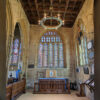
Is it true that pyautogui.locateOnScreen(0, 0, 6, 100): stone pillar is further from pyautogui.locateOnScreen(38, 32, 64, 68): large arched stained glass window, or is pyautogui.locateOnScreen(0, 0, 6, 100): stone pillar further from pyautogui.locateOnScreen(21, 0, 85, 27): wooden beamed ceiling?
pyautogui.locateOnScreen(38, 32, 64, 68): large arched stained glass window

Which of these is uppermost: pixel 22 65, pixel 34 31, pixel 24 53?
pixel 34 31

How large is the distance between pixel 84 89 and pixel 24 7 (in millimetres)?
6591

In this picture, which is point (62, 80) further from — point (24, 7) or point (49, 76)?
Result: point (24, 7)

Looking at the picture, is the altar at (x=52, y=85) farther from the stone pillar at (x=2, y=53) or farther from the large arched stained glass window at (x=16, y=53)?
the stone pillar at (x=2, y=53)

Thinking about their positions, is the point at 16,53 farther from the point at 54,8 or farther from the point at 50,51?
the point at 54,8

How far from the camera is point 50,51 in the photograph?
10.7 metres

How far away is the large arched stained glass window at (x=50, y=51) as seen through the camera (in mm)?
10484

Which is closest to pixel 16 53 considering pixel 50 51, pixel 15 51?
pixel 15 51

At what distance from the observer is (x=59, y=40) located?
10992mm

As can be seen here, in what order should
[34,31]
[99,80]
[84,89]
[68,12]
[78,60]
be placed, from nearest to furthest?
[99,80]
[84,89]
[68,12]
[78,60]
[34,31]

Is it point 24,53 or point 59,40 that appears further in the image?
point 59,40

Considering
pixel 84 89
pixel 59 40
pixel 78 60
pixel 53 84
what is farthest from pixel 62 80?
pixel 59 40

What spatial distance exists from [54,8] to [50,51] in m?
3.94

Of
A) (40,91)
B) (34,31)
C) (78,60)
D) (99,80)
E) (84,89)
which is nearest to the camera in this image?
(99,80)
